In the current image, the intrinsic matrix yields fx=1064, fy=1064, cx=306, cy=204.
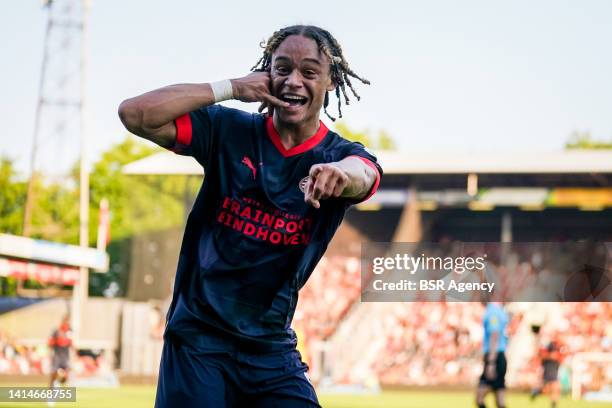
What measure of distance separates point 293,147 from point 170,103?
2.10ft

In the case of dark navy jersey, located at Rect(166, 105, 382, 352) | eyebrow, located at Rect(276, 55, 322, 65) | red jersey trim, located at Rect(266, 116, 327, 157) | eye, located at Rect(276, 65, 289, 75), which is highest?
eyebrow, located at Rect(276, 55, 322, 65)

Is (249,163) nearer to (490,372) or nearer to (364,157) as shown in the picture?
(364,157)

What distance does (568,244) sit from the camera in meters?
36.9

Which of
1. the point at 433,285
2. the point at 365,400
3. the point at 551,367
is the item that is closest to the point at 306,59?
the point at 551,367

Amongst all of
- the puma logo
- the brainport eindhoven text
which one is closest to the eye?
the puma logo

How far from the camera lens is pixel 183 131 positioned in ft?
15.8

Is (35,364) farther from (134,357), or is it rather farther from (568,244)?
(568,244)

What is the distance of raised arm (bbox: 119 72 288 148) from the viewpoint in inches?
183

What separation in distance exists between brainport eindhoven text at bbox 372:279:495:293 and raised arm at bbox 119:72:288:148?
14589 millimetres

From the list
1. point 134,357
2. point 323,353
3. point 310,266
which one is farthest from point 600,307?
point 310,266

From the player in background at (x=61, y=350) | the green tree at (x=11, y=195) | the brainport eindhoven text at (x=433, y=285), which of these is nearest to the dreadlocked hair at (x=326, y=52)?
the brainport eindhoven text at (x=433, y=285)

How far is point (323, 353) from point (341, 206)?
28.4 metres

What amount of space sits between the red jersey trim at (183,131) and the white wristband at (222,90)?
0.17 m

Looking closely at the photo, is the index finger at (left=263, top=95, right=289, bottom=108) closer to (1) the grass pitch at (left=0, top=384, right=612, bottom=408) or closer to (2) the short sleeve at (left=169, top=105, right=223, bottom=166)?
(2) the short sleeve at (left=169, top=105, right=223, bottom=166)
